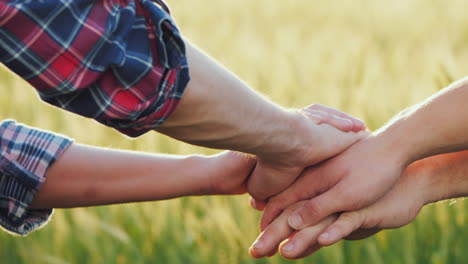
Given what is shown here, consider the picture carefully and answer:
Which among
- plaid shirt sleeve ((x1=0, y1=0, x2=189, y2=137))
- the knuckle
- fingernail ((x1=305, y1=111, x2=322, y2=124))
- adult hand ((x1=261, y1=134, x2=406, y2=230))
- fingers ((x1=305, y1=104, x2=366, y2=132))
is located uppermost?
plaid shirt sleeve ((x1=0, y1=0, x2=189, y2=137))

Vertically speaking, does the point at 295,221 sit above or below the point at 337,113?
below

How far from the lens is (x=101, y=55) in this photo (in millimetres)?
924

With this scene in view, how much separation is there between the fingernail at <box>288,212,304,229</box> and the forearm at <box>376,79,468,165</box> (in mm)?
211

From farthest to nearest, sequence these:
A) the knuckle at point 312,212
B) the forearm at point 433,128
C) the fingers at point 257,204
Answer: the fingers at point 257,204 → the knuckle at point 312,212 → the forearm at point 433,128

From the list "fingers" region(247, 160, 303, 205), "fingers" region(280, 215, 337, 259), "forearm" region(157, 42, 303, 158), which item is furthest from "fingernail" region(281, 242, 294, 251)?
"forearm" region(157, 42, 303, 158)

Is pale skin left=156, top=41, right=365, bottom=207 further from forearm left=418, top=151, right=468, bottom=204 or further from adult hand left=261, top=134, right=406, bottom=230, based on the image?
forearm left=418, top=151, right=468, bottom=204

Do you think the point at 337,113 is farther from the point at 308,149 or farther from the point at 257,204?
the point at 257,204

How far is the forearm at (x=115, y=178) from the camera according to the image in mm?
1378

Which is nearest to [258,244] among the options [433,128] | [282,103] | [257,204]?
[257,204]

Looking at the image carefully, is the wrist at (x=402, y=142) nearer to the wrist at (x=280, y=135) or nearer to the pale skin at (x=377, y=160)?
the pale skin at (x=377, y=160)

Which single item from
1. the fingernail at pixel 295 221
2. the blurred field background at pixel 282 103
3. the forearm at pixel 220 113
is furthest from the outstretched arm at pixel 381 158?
the forearm at pixel 220 113

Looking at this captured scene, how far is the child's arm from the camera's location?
4.53 feet

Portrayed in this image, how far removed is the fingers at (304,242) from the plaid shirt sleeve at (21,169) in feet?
1.44

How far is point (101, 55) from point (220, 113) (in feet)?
0.76
